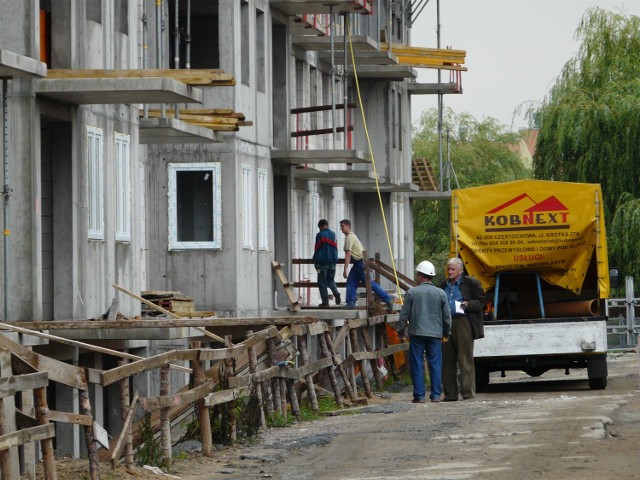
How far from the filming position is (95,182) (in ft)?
72.7

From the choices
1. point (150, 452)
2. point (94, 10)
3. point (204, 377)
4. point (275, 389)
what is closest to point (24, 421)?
point (150, 452)

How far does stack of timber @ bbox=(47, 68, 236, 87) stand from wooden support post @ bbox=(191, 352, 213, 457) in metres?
4.09

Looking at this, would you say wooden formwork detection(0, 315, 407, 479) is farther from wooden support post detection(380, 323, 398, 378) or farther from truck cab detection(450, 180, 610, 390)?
wooden support post detection(380, 323, 398, 378)

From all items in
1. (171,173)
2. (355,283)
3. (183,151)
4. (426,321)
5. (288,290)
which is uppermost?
(183,151)

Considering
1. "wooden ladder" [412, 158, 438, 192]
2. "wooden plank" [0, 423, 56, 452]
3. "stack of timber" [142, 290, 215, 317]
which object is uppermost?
"wooden ladder" [412, 158, 438, 192]

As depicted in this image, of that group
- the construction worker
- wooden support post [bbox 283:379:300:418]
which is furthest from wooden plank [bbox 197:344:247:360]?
the construction worker

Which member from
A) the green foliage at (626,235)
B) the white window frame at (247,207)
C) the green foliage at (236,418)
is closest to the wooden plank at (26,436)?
the green foliage at (236,418)

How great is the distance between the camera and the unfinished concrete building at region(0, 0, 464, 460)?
19.7m

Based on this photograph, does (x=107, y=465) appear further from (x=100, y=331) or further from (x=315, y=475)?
(x=100, y=331)

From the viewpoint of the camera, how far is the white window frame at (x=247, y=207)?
30828 mm

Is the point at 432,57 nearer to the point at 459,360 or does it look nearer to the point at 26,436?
the point at 459,360

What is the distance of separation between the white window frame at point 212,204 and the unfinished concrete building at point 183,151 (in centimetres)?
2

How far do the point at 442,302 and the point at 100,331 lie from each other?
5.26 m

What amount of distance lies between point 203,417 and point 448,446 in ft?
8.61
